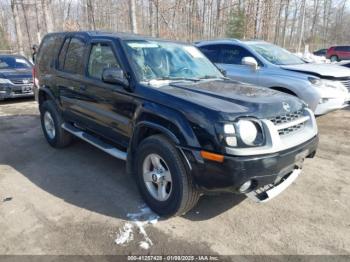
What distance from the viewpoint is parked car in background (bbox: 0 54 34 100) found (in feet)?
Answer: 31.2

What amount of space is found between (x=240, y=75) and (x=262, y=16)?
1913cm

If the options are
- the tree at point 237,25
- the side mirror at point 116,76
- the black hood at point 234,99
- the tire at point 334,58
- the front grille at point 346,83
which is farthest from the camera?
the tire at point 334,58

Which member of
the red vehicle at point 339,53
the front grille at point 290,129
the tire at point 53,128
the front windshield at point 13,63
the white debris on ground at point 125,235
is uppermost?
the front grille at point 290,129

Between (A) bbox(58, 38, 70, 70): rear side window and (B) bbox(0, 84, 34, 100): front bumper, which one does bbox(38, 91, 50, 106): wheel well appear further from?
(B) bbox(0, 84, 34, 100): front bumper

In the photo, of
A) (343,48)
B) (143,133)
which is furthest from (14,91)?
(343,48)

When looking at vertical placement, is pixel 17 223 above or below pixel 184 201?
below

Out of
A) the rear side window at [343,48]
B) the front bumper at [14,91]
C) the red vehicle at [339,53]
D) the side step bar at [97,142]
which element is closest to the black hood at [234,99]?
the side step bar at [97,142]

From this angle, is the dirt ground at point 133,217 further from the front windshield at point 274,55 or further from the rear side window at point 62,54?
the front windshield at point 274,55

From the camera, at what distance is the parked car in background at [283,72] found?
5938 mm

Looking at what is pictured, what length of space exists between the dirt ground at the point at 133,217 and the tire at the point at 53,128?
421mm

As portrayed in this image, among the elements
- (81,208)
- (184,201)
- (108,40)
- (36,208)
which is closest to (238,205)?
(184,201)

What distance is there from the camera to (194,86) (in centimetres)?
355

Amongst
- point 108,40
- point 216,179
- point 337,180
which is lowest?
point 337,180

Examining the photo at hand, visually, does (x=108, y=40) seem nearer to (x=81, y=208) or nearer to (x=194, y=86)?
(x=194, y=86)
